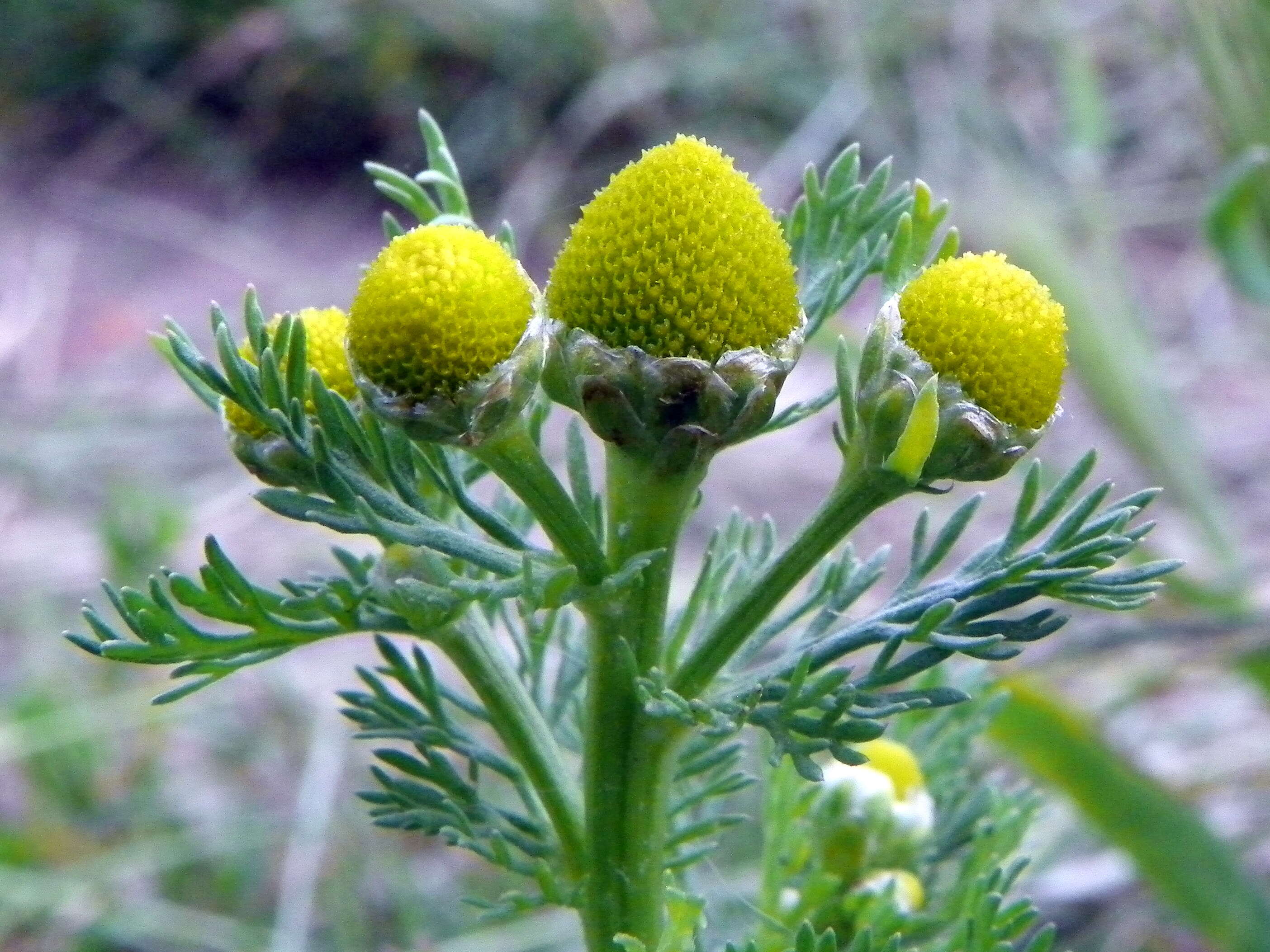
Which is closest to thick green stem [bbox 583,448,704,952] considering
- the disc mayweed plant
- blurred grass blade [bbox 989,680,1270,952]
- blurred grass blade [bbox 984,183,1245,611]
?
the disc mayweed plant

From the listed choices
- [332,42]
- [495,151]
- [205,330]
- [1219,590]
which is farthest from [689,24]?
[1219,590]

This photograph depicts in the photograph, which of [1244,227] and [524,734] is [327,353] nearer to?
[524,734]

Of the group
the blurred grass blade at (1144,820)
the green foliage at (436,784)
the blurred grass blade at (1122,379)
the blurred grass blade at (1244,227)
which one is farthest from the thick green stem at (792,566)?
the blurred grass blade at (1122,379)

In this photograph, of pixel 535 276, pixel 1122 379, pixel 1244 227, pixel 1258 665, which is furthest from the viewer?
pixel 535 276

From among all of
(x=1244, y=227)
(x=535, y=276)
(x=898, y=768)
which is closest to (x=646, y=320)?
(x=898, y=768)

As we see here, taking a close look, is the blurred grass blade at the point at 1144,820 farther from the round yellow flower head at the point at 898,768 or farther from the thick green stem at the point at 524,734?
the thick green stem at the point at 524,734

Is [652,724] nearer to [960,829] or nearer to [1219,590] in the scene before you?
[960,829]

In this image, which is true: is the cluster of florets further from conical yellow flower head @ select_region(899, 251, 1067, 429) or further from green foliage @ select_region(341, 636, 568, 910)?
green foliage @ select_region(341, 636, 568, 910)
